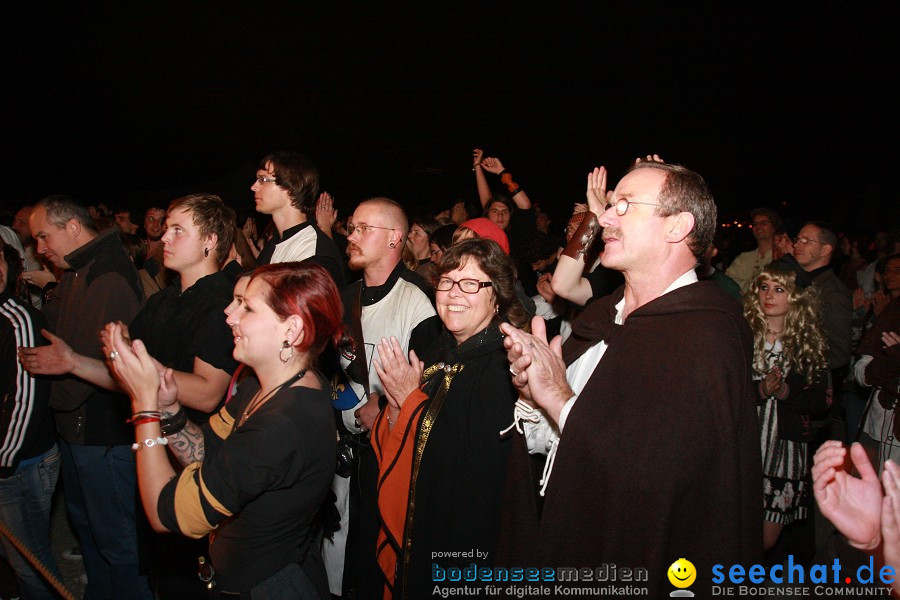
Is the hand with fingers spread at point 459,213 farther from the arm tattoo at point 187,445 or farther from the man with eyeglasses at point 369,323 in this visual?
the arm tattoo at point 187,445

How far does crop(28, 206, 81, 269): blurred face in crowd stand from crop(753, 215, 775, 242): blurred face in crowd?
6498 mm

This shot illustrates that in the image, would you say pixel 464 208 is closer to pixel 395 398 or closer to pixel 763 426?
pixel 763 426

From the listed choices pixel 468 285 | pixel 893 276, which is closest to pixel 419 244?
pixel 468 285

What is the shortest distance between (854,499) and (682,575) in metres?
0.56

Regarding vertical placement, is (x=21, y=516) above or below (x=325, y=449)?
below

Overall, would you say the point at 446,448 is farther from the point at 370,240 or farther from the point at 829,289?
the point at 829,289

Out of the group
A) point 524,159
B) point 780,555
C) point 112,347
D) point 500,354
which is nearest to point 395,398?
point 500,354

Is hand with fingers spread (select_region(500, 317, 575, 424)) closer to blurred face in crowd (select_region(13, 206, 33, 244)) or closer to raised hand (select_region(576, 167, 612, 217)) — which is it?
raised hand (select_region(576, 167, 612, 217))

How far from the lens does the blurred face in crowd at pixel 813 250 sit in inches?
223

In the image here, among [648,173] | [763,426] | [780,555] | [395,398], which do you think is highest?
[648,173]

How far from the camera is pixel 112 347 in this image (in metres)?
2.14

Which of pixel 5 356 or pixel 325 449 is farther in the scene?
pixel 5 356

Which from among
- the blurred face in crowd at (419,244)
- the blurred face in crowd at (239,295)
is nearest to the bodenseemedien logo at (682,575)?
the blurred face in crowd at (239,295)

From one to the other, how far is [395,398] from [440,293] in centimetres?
57
